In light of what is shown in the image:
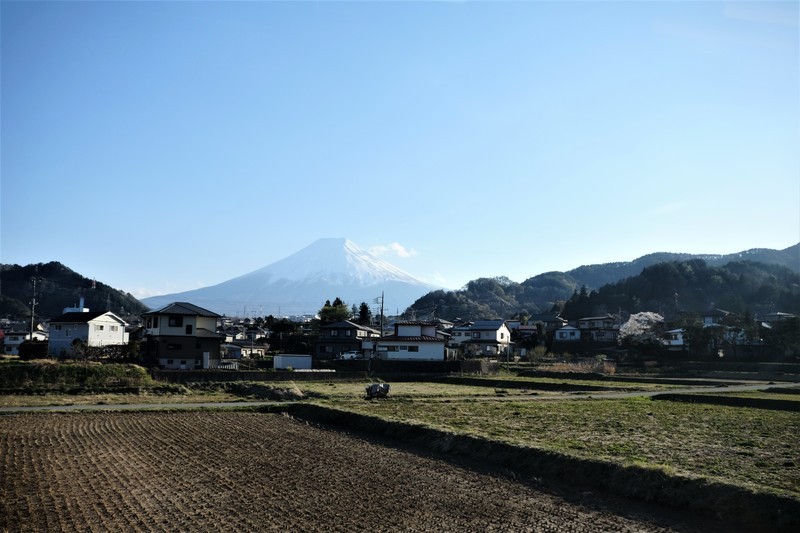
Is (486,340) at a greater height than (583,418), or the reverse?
(486,340)

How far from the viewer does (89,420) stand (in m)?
19.1

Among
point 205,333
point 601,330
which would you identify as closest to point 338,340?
point 205,333

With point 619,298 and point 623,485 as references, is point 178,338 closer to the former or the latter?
→ point 623,485

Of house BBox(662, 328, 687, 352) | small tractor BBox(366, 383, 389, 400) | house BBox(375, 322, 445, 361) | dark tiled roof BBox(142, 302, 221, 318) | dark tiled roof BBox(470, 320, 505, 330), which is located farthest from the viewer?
dark tiled roof BBox(470, 320, 505, 330)

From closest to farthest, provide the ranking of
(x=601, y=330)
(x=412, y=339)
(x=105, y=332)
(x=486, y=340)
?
(x=105, y=332) < (x=412, y=339) < (x=486, y=340) < (x=601, y=330)

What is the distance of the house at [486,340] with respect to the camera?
5994 centimetres

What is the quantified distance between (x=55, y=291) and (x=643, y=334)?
276ft

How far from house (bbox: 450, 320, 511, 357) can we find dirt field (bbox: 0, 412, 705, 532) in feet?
147

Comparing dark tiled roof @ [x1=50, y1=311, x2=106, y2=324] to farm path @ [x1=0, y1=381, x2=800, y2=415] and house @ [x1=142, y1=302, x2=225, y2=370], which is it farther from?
farm path @ [x1=0, y1=381, x2=800, y2=415]

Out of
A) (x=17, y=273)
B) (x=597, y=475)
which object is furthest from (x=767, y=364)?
(x=17, y=273)

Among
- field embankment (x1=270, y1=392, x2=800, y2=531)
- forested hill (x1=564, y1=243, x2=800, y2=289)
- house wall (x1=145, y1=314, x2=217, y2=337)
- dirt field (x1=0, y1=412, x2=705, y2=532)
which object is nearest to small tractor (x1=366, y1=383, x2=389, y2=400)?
field embankment (x1=270, y1=392, x2=800, y2=531)

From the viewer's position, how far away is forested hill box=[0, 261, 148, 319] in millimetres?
88250

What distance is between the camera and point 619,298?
9669 cm

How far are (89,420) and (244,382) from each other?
1288 centimetres
